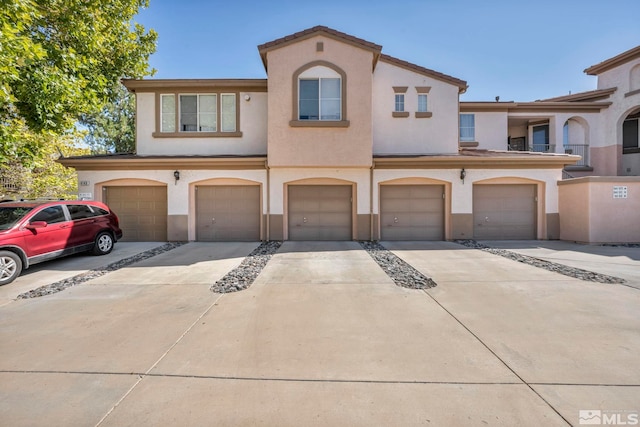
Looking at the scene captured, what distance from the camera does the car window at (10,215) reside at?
22.5ft

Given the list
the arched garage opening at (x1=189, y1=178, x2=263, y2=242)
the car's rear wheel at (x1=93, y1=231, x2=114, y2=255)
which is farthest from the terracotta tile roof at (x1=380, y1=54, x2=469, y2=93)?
the car's rear wheel at (x1=93, y1=231, x2=114, y2=255)

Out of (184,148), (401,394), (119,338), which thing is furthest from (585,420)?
(184,148)

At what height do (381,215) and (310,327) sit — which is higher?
(381,215)

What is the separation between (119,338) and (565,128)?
79.4 feet

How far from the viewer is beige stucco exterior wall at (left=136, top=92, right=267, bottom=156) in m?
12.6

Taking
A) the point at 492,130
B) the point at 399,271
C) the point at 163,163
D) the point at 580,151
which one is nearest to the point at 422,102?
the point at 492,130

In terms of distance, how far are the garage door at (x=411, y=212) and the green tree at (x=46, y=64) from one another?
10459 mm

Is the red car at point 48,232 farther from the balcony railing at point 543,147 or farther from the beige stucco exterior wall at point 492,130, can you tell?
the balcony railing at point 543,147

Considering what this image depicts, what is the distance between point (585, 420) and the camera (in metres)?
2.50

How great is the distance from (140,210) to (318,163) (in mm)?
7377

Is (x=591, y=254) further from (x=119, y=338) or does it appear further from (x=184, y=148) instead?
(x=184, y=148)

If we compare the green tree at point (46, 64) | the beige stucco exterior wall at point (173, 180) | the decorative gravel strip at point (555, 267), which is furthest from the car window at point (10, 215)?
the decorative gravel strip at point (555, 267)

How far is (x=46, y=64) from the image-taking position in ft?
28.3

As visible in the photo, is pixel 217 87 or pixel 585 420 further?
pixel 217 87
